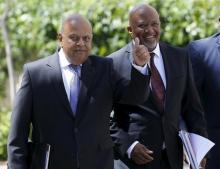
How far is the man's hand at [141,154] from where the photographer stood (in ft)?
19.6

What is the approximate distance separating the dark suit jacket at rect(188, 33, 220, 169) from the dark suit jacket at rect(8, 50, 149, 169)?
3.80 feet

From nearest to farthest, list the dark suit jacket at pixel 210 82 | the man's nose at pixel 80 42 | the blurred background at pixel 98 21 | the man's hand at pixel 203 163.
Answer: the man's nose at pixel 80 42 → the man's hand at pixel 203 163 → the dark suit jacket at pixel 210 82 → the blurred background at pixel 98 21

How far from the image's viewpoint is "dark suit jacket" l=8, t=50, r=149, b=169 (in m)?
5.39

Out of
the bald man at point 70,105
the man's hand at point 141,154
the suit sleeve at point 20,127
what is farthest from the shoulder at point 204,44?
the suit sleeve at point 20,127

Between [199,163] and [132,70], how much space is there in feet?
3.27

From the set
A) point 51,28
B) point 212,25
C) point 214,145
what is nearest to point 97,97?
point 214,145

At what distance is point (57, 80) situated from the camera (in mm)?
5449

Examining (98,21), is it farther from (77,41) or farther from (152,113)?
(77,41)

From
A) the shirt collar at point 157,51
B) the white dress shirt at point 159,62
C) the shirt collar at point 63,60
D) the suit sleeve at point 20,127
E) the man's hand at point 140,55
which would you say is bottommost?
the suit sleeve at point 20,127

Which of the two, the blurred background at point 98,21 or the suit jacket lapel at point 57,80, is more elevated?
the suit jacket lapel at point 57,80

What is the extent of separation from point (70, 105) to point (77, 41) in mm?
402

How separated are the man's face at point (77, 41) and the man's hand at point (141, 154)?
850 mm

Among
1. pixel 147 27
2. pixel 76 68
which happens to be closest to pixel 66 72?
pixel 76 68

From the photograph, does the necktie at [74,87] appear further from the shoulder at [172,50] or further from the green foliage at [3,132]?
the green foliage at [3,132]
